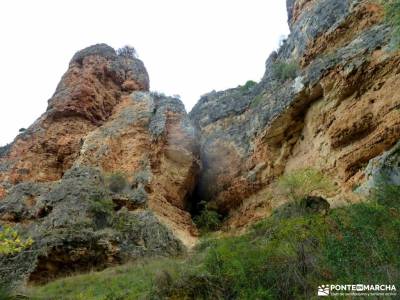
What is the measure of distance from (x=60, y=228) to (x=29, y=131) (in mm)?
12032

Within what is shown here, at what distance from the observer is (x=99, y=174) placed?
22.0 metres

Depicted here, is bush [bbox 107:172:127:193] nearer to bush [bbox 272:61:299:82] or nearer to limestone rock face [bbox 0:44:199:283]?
limestone rock face [bbox 0:44:199:283]

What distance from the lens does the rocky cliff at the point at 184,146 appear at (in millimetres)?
16297

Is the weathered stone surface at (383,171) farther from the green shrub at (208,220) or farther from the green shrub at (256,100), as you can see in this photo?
the green shrub at (256,100)

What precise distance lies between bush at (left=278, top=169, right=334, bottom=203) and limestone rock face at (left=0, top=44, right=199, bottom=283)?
5.76 m

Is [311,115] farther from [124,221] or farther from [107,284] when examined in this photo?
[107,284]

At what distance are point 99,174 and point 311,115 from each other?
10.8 m

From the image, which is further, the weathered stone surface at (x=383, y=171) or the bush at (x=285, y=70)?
the bush at (x=285, y=70)

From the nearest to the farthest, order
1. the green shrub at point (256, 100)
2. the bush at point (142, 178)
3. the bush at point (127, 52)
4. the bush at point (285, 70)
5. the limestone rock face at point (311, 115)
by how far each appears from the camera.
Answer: the limestone rock face at point (311, 115) → the bush at point (142, 178) → the bush at point (285, 70) → the green shrub at point (256, 100) → the bush at point (127, 52)

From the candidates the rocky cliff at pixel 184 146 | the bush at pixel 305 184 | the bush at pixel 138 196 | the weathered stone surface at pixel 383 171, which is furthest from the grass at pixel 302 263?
the bush at pixel 138 196

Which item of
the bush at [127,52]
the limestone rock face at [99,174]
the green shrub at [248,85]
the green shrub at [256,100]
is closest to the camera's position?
the limestone rock face at [99,174]

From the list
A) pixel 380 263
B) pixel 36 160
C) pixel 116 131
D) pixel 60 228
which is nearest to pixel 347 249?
pixel 380 263

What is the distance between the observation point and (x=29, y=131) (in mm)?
27375

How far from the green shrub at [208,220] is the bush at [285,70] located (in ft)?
27.5
